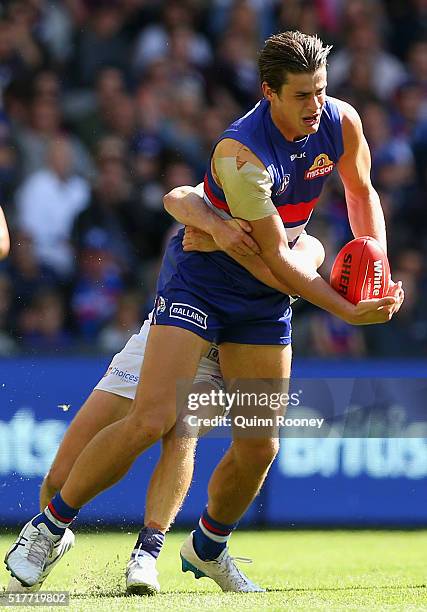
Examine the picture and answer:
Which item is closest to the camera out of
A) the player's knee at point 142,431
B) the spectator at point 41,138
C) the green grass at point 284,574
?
the green grass at point 284,574

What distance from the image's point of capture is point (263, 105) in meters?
5.26

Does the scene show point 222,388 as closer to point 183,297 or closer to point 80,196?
point 183,297

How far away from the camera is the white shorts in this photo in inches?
223

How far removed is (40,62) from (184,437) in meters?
6.15

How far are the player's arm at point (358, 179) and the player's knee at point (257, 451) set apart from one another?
1.00m

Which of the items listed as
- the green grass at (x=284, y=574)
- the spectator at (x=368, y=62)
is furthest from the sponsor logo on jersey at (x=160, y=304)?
the spectator at (x=368, y=62)

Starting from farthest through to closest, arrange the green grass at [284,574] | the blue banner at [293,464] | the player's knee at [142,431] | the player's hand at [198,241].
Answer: the blue banner at [293,464], the player's hand at [198,241], the player's knee at [142,431], the green grass at [284,574]

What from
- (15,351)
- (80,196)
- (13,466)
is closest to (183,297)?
(13,466)

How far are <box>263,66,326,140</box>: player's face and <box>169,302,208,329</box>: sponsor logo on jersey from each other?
863 millimetres

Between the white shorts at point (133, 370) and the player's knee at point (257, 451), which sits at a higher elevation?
the white shorts at point (133, 370)

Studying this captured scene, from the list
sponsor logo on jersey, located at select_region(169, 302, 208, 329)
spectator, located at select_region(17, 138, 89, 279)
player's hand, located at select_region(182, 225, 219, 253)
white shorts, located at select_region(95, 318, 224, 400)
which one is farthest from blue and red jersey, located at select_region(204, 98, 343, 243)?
spectator, located at select_region(17, 138, 89, 279)

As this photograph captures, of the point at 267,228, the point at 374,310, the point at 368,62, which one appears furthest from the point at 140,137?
the point at 374,310

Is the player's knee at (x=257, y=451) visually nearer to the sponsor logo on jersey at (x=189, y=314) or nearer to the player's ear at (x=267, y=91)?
the sponsor logo on jersey at (x=189, y=314)

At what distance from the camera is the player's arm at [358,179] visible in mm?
5363
